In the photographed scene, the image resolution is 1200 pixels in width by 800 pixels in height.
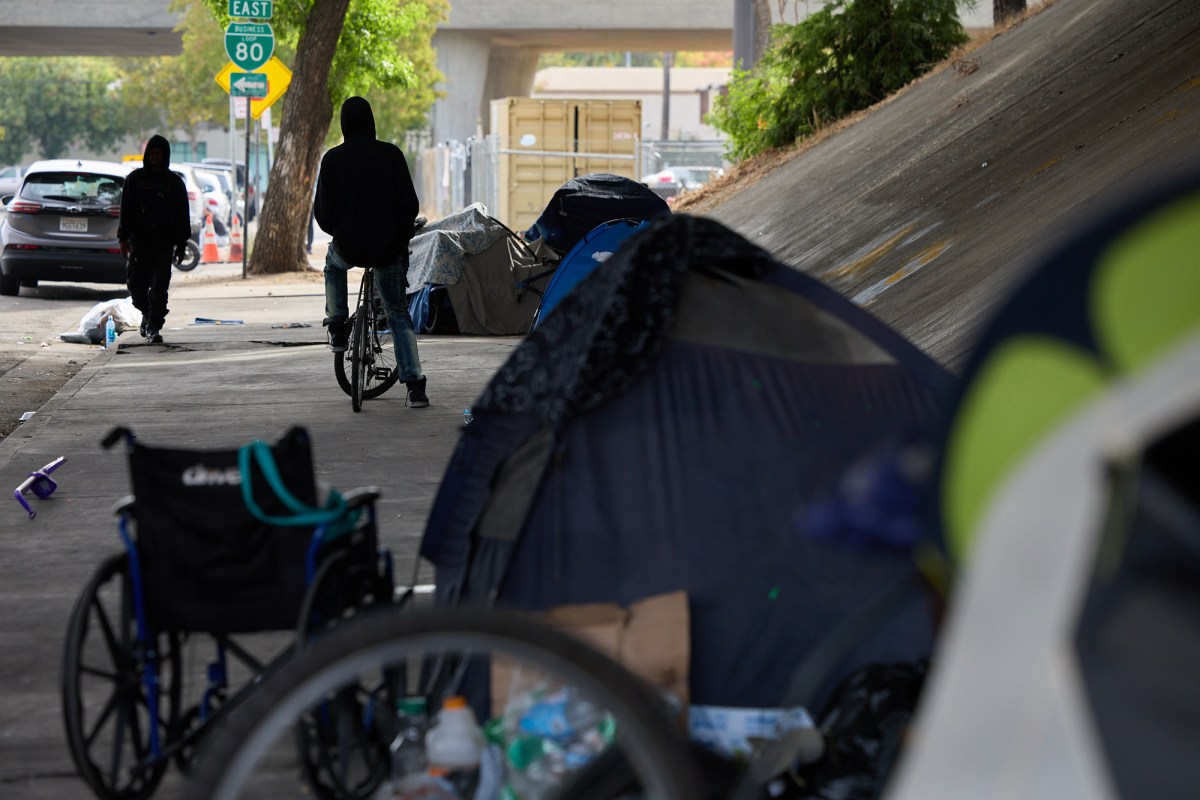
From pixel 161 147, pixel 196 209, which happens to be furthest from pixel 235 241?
pixel 161 147

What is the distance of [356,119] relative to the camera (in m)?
9.55

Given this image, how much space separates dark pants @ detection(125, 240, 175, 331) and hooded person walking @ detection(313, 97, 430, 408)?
4.62 m

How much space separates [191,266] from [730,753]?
2423 cm

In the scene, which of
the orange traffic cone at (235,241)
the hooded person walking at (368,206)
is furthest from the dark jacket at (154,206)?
the orange traffic cone at (235,241)

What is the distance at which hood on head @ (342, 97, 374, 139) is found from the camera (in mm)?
9547

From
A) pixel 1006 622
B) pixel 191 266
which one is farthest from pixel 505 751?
pixel 191 266

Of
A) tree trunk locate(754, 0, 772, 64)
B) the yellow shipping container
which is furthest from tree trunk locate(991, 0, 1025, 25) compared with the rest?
tree trunk locate(754, 0, 772, 64)

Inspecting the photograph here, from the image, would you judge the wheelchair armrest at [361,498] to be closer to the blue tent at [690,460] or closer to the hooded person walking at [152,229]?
the blue tent at [690,460]

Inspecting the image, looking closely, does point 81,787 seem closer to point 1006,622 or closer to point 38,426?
point 1006,622

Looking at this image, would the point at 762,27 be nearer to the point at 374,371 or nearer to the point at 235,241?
the point at 235,241

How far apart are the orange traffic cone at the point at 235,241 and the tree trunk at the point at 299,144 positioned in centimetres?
729

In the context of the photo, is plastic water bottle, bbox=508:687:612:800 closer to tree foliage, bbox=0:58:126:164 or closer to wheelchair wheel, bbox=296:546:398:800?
wheelchair wheel, bbox=296:546:398:800

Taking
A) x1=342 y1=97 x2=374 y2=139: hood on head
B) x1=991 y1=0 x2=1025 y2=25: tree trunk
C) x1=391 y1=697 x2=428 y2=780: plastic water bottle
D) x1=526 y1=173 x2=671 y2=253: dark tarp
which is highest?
x1=991 y1=0 x2=1025 y2=25: tree trunk

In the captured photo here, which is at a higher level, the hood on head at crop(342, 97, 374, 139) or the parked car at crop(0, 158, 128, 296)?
the hood on head at crop(342, 97, 374, 139)
